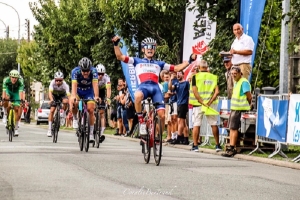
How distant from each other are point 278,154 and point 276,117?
88 cm

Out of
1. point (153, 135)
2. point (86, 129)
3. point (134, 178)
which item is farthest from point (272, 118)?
point (134, 178)

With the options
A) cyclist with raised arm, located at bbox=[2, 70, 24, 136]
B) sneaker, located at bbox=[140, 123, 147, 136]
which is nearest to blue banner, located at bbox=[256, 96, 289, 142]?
sneaker, located at bbox=[140, 123, 147, 136]

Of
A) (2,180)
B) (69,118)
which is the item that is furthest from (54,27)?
A: (2,180)

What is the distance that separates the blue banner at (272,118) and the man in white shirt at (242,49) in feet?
3.57

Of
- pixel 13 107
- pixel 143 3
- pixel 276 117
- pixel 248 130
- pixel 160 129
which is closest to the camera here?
pixel 160 129

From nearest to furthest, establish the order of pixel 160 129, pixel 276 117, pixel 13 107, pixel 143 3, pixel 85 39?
pixel 160 129, pixel 276 117, pixel 13 107, pixel 143 3, pixel 85 39

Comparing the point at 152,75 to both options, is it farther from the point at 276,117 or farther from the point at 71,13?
the point at 71,13

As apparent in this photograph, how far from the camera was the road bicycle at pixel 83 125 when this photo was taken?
17.9 meters

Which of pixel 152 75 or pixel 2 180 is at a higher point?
pixel 152 75

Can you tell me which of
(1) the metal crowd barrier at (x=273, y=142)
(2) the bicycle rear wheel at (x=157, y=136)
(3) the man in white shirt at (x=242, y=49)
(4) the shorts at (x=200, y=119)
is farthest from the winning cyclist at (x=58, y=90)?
(2) the bicycle rear wheel at (x=157, y=136)

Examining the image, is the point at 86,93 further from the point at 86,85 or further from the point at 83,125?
the point at 83,125

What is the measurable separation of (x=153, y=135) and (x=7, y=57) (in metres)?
87.4

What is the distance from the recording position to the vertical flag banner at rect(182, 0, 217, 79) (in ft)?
81.4

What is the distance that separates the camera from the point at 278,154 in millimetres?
17688
